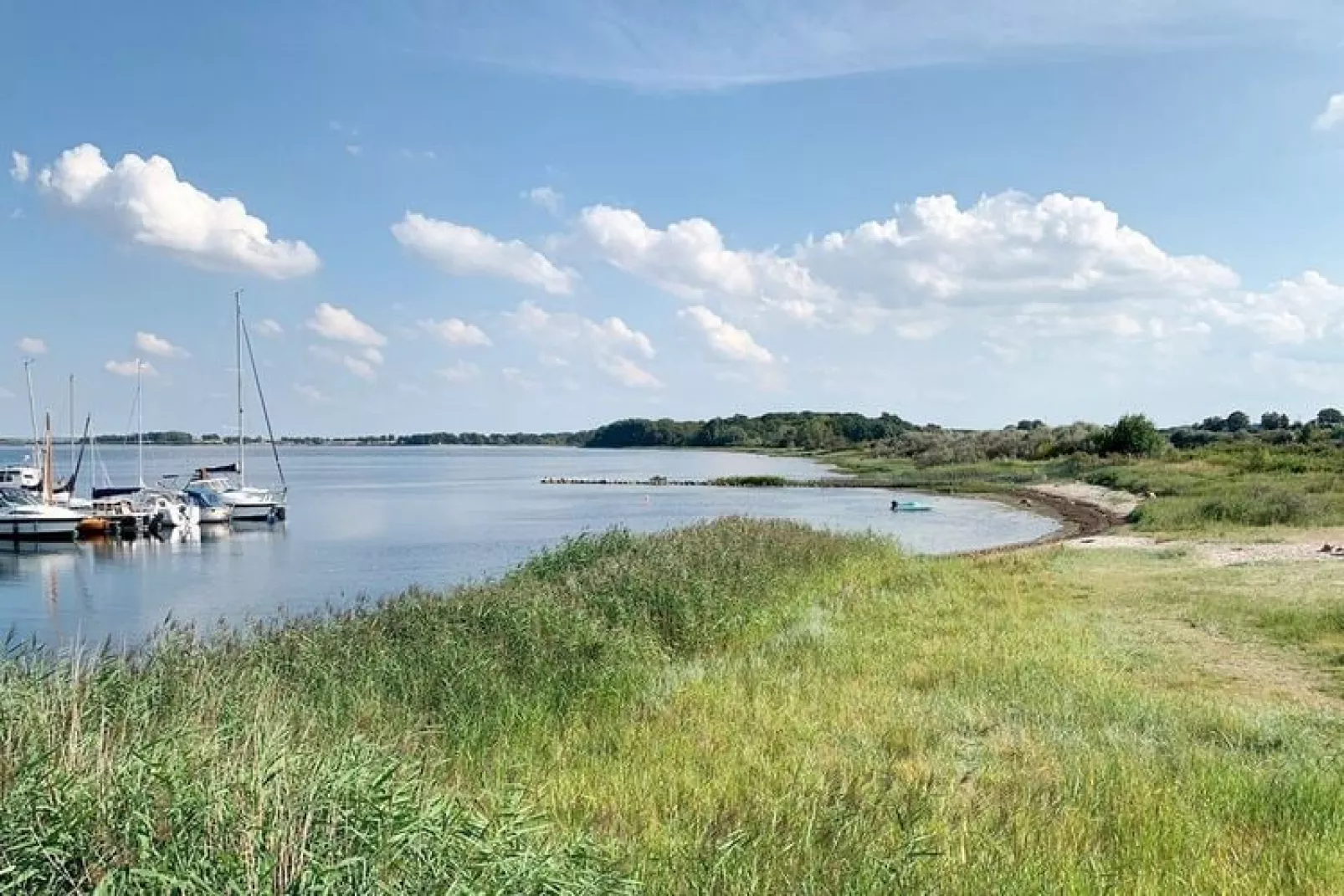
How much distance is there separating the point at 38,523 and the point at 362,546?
1315 cm

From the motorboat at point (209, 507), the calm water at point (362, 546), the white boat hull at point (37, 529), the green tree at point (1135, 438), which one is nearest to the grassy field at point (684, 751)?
the calm water at point (362, 546)

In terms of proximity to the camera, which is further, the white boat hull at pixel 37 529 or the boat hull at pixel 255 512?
the boat hull at pixel 255 512

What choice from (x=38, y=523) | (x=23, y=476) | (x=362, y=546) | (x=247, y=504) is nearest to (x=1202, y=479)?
(x=362, y=546)

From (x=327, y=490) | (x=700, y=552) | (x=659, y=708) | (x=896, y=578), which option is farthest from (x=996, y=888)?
(x=327, y=490)

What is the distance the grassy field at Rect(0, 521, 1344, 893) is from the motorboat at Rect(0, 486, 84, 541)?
3317 centimetres

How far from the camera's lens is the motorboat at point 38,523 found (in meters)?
39.0

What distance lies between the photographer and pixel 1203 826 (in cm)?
585

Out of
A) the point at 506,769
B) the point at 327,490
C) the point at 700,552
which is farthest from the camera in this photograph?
the point at 327,490

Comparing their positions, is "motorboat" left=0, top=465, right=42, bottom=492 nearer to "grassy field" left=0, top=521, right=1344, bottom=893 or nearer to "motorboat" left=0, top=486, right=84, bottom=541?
"motorboat" left=0, top=486, right=84, bottom=541

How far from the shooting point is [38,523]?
39125 millimetres

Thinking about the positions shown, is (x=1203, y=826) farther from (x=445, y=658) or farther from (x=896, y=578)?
(x=896, y=578)

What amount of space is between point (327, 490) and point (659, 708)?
73.3m

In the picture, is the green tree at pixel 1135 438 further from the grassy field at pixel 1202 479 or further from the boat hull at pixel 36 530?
the boat hull at pixel 36 530

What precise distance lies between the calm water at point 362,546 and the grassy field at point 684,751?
518cm
